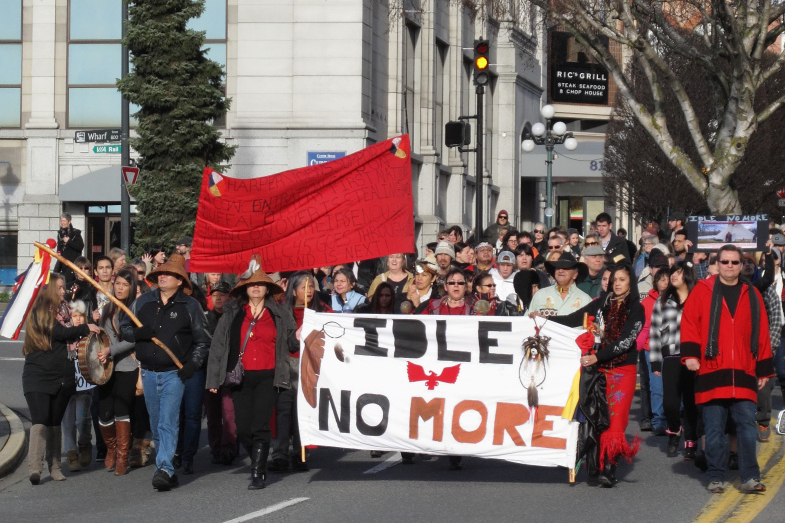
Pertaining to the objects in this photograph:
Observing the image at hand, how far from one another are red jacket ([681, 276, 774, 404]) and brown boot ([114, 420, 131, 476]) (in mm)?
4675

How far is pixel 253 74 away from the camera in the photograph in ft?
107

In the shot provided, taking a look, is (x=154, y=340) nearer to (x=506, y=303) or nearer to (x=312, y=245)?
(x=312, y=245)

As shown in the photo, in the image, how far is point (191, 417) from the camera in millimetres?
11555

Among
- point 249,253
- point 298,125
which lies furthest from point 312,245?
point 298,125

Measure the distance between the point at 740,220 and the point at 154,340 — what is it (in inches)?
309

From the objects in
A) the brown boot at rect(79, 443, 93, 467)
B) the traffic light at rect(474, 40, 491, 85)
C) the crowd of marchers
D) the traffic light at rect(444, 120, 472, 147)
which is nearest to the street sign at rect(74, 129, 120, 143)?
the traffic light at rect(444, 120, 472, 147)

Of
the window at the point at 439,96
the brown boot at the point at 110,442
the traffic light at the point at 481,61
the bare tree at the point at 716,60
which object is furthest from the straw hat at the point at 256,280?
the window at the point at 439,96

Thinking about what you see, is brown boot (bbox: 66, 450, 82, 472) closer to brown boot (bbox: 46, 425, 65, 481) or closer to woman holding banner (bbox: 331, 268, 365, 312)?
brown boot (bbox: 46, 425, 65, 481)

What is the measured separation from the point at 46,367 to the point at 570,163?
43743mm

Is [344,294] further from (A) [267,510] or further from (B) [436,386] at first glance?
(A) [267,510]

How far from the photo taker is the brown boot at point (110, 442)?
37.5ft

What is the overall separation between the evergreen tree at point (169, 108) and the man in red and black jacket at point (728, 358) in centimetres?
1775

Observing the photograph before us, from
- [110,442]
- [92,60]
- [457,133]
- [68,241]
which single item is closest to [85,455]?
[110,442]

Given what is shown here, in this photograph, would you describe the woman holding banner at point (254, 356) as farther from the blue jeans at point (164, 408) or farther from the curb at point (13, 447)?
the curb at point (13, 447)
